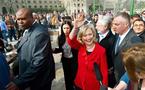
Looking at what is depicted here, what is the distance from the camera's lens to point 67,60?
16.8 feet

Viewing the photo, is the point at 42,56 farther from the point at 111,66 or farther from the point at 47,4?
the point at 47,4

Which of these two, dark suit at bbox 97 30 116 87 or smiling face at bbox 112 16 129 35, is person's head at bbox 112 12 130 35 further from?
dark suit at bbox 97 30 116 87

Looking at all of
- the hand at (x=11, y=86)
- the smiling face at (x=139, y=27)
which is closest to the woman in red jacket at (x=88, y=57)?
the hand at (x=11, y=86)

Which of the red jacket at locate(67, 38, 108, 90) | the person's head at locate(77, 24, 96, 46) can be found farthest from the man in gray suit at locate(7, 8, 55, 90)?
the person's head at locate(77, 24, 96, 46)

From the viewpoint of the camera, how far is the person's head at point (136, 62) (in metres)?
1.95

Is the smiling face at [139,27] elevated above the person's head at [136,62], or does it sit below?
below

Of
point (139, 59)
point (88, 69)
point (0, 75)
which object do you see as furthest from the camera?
point (88, 69)

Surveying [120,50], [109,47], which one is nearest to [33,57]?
[120,50]

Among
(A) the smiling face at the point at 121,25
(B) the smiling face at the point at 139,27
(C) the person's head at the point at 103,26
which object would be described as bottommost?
(B) the smiling face at the point at 139,27

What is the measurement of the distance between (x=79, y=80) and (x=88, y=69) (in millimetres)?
274

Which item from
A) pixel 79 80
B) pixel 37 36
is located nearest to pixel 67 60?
pixel 79 80

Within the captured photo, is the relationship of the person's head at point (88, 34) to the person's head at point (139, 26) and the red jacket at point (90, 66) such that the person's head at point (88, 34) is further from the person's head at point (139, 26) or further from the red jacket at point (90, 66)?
the person's head at point (139, 26)

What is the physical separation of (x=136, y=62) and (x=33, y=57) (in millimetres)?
1852

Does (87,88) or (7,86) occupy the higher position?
(7,86)
